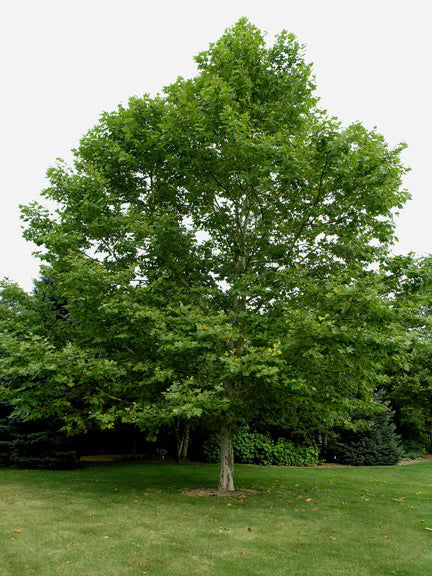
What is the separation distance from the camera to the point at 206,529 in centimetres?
712

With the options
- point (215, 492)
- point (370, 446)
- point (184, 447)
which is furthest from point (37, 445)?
point (370, 446)

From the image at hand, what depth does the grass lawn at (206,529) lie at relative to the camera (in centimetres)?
549

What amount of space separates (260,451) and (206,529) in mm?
12962

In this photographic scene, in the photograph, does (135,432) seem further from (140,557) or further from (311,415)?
(140,557)

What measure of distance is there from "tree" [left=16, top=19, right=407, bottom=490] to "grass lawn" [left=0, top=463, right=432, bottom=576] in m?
1.78

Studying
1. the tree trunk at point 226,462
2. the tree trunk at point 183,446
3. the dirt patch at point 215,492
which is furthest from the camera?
the tree trunk at point 183,446

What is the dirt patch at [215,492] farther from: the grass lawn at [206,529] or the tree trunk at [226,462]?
the grass lawn at [206,529]

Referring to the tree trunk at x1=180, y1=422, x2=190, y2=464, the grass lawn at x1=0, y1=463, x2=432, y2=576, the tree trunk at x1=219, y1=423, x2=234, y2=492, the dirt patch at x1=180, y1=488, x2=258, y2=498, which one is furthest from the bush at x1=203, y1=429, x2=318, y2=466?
the tree trunk at x1=219, y1=423, x2=234, y2=492

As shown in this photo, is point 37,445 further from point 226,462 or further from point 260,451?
point 260,451

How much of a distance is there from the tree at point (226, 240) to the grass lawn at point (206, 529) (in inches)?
70.2

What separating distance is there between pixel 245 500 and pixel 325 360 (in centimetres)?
364

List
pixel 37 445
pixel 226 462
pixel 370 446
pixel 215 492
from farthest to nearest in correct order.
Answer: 1. pixel 370 446
2. pixel 37 445
3. pixel 226 462
4. pixel 215 492

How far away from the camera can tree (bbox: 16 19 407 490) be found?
332 inches

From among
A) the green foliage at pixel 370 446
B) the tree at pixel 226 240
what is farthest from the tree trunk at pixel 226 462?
the green foliage at pixel 370 446
